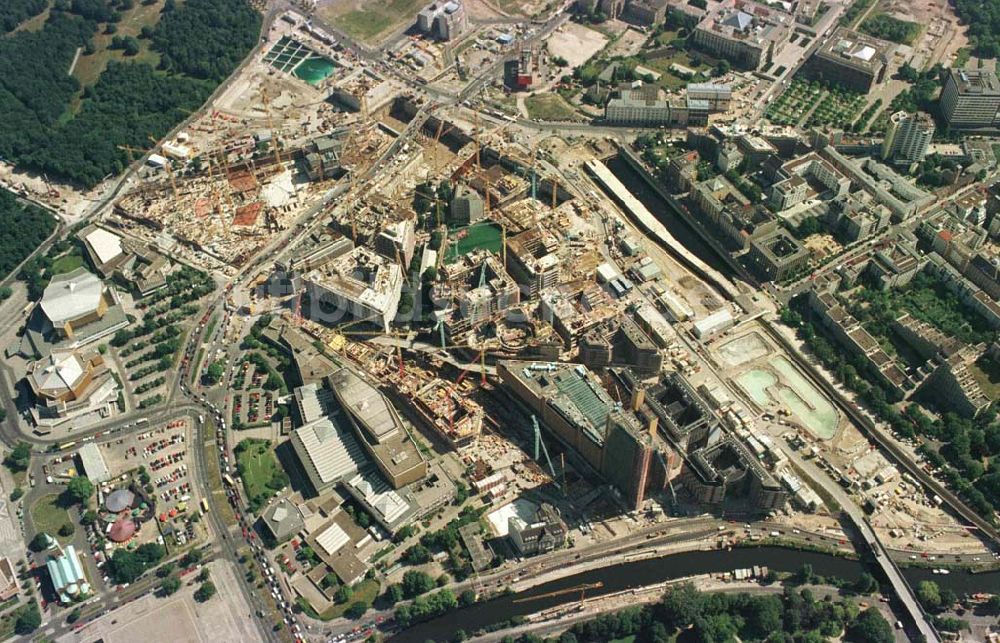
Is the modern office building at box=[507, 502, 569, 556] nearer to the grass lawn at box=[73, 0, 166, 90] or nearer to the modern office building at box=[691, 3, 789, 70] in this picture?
the modern office building at box=[691, 3, 789, 70]

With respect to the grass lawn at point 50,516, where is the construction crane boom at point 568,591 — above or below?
below

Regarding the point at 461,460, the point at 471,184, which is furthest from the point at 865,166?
the point at 461,460

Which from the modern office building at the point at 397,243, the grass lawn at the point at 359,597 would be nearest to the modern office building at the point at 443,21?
the modern office building at the point at 397,243

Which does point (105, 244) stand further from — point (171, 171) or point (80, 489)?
point (80, 489)

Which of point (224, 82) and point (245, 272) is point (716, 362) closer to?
point (245, 272)

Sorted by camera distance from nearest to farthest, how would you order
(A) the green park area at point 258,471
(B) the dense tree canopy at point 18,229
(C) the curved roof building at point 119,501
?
(C) the curved roof building at point 119,501, (A) the green park area at point 258,471, (B) the dense tree canopy at point 18,229

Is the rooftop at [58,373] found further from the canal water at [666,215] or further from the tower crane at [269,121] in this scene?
the canal water at [666,215]
